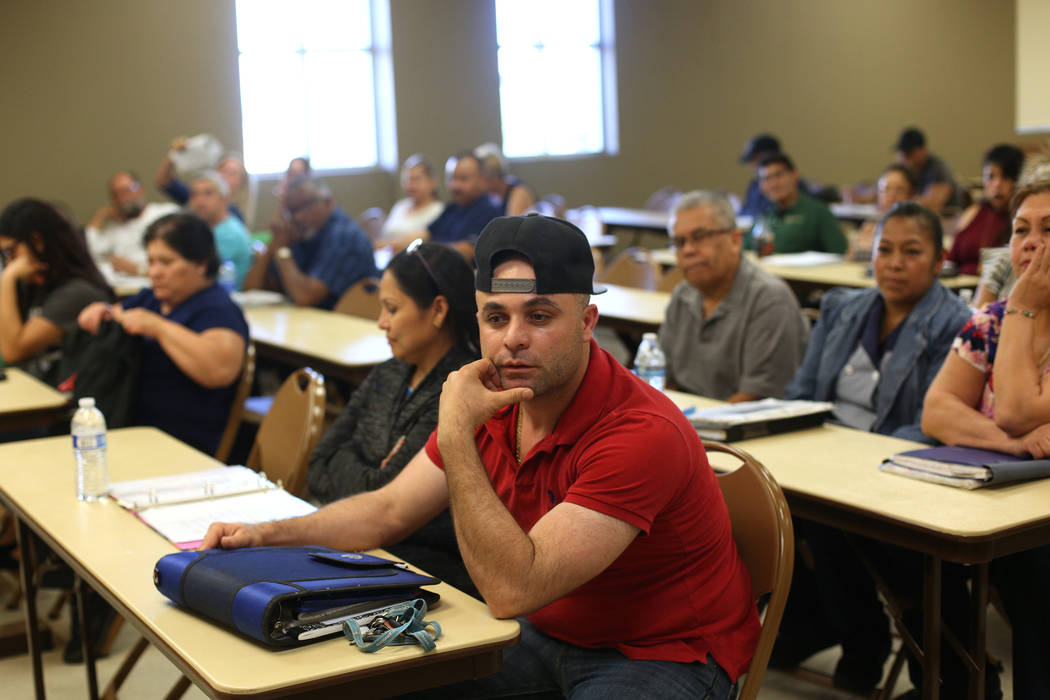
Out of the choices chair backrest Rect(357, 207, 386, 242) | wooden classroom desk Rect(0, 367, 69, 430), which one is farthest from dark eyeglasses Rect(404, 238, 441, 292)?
chair backrest Rect(357, 207, 386, 242)

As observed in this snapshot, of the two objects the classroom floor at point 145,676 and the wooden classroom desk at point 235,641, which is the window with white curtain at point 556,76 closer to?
the classroom floor at point 145,676

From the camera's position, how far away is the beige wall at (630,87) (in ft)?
31.9

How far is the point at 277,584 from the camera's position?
5.22 ft

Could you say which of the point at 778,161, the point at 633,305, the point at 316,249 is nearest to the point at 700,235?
the point at 633,305

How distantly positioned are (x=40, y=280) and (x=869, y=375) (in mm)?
2947

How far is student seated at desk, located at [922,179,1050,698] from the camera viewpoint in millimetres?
2299

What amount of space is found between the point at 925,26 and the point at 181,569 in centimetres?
1413

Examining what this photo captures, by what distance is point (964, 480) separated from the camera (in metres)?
2.31

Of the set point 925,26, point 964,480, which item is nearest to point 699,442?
point 964,480

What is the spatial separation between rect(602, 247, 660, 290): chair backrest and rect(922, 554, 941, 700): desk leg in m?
3.55

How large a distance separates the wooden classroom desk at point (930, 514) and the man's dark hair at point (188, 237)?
194 centimetres

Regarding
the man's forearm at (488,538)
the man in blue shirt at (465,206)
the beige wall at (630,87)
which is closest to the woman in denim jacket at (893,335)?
the man's forearm at (488,538)

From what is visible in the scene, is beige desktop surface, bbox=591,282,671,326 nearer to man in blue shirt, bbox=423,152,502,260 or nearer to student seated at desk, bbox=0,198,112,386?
man in blue shirt, bbox=423,152,502,260

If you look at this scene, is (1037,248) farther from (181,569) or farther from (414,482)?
(181,569)
